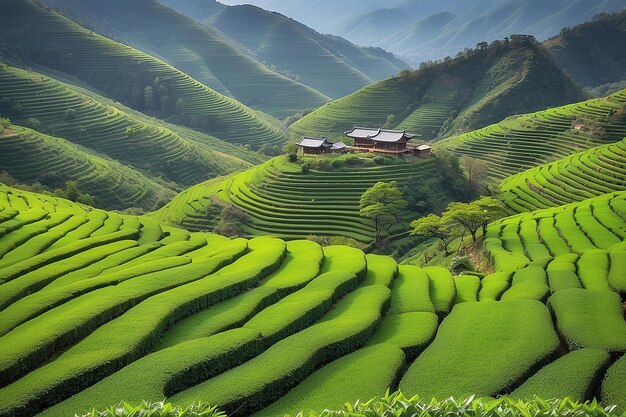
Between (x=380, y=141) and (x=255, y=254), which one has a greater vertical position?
(x=380, y=141)

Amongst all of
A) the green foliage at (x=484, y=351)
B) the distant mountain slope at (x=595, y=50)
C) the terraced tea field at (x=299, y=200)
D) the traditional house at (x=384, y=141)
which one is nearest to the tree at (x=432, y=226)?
the terraced tea field at (x=299, y=200)

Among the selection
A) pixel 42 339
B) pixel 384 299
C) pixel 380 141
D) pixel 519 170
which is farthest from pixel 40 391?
pixel 519 170

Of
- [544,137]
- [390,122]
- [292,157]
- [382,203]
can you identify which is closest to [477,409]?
[382,203]

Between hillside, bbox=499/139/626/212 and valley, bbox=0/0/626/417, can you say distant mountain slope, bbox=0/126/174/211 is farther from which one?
hillside, bbox=499/139/626/212

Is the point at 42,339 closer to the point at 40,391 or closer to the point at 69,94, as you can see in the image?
the point at 40,391

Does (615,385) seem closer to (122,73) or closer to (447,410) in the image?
(447,410)

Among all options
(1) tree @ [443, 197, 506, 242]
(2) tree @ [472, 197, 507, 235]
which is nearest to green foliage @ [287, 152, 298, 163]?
(1) tree @ [443, 197, 506, 242]
